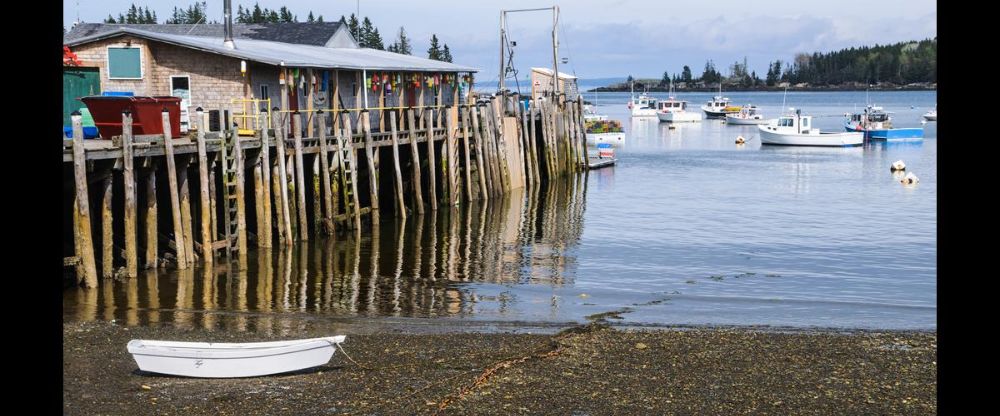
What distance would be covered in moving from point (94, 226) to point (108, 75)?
8.63m

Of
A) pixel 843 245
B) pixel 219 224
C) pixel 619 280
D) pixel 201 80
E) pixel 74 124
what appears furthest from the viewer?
pixel 843 245

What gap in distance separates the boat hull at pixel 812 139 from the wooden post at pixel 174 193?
6292 centimetres

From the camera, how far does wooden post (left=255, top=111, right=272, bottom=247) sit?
80.3ft

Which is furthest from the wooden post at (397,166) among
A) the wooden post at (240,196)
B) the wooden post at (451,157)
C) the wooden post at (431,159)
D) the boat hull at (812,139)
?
the boat hull at (812,139)

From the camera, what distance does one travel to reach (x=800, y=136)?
255 feet

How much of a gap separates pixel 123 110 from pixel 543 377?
1352 centimetres

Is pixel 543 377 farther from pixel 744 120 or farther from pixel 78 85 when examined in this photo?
pixel 744 120

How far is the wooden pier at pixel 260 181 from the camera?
19891 mm

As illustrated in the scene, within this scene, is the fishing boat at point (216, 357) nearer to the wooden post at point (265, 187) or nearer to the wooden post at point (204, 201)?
the wooden post at point (204, 201)

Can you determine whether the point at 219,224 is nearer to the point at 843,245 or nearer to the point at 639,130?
the point at 843,245

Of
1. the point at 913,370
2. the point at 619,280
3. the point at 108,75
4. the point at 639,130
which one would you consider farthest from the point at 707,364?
the point at 639,130

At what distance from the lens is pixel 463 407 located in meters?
11.5

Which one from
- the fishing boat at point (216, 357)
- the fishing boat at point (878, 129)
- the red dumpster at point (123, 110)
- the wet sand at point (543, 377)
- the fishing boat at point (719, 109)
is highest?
the fishing boat at point (719, 109)

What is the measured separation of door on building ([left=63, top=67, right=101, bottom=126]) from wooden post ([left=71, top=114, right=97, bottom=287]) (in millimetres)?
6813
